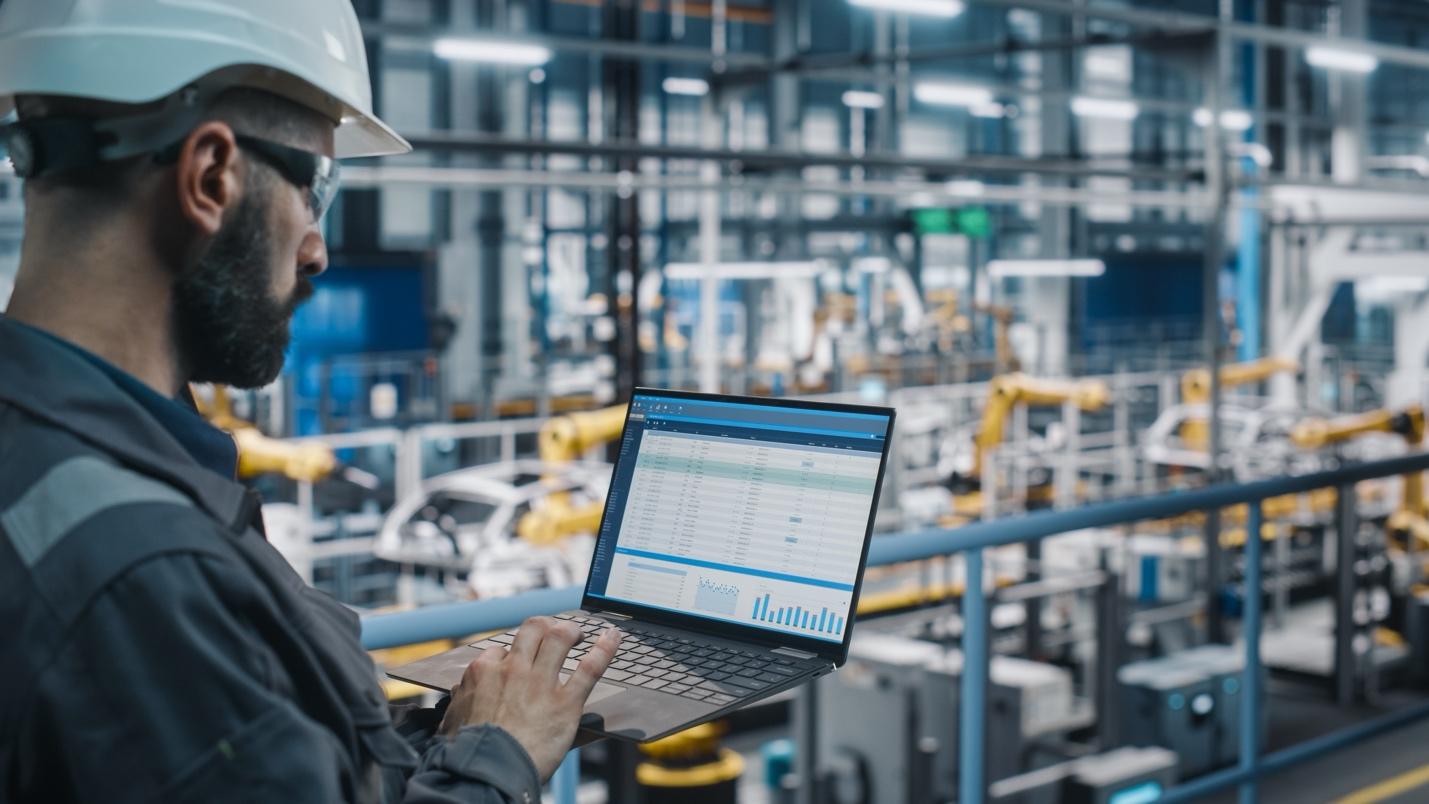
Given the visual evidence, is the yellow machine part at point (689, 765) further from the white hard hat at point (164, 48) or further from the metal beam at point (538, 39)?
the white hard hat at point (164, 48)

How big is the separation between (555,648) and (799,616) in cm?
34

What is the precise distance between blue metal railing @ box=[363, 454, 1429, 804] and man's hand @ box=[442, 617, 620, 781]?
553 mm

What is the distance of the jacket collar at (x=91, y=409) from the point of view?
0.97 metres

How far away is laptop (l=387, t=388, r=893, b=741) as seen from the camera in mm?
1466

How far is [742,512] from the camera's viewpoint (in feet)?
5.21

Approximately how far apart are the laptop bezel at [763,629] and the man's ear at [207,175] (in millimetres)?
639

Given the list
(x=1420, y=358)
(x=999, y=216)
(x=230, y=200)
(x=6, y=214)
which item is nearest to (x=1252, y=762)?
(x=230, y=200)

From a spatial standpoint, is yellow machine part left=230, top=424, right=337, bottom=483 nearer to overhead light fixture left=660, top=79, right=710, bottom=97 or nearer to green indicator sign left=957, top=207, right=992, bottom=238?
green indicator sign left=957, top=207, right=992, bottom=238

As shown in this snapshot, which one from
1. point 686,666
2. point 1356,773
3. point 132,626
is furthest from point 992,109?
point 132,626

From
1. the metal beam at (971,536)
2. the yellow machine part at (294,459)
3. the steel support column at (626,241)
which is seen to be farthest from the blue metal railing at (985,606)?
the yellow machine part at (294,459)

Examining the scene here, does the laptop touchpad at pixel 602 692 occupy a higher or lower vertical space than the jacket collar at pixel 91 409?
lower

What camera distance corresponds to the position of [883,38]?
16.5m

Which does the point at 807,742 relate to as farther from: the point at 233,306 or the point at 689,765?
the point at 233,306

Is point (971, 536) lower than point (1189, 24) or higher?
lower
